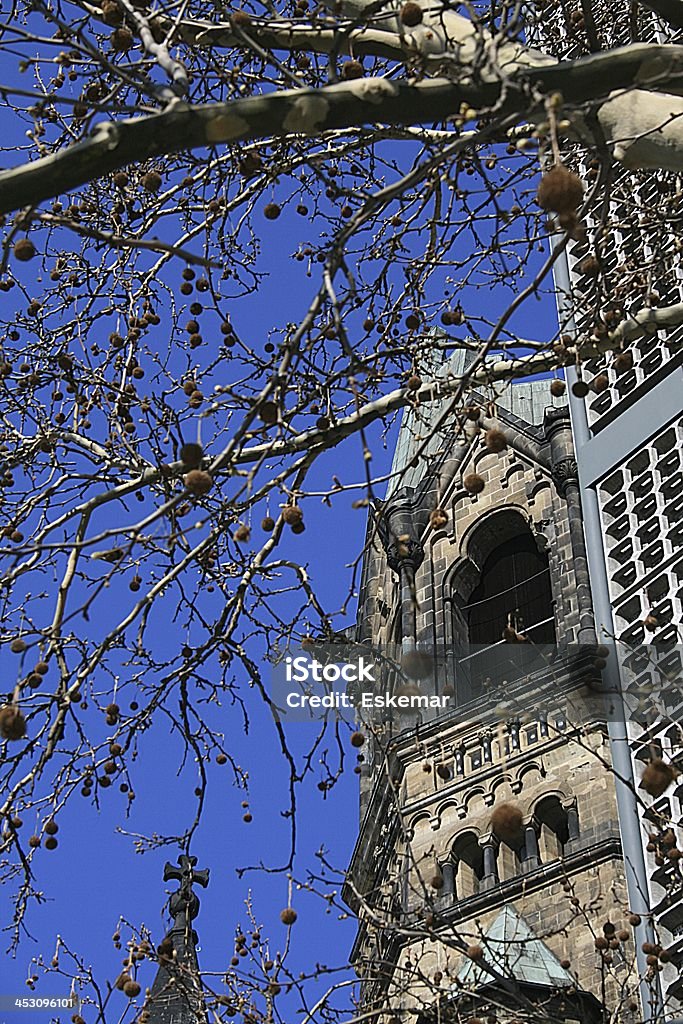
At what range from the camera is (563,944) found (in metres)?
17.4

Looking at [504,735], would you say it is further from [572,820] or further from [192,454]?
[192,454]

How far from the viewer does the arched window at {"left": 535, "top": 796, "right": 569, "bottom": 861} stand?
1859cm

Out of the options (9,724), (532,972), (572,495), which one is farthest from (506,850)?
(9,724)

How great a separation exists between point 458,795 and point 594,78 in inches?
594

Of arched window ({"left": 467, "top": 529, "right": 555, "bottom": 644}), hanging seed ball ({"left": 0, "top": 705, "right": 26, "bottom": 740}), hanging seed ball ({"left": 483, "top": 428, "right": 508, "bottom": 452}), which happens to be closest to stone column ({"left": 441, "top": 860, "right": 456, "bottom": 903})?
arched window ({"left": 467, "top": 529, "right": 555, "bottom": 644})

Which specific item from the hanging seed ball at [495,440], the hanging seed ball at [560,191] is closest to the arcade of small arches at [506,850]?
the hanging seed ball at [495,440]

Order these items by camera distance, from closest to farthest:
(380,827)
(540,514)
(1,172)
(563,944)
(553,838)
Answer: (1,172), (563,944), (553,838), (380,827), (540,514)

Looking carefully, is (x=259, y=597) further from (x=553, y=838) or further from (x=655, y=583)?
(x=553, y=838)

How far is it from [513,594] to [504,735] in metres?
3.83

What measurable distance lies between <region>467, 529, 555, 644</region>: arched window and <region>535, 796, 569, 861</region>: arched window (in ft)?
9.75

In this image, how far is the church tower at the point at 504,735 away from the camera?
1706 centimetres

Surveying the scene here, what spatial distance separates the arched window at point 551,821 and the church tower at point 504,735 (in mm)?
20

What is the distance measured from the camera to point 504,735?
1956cm

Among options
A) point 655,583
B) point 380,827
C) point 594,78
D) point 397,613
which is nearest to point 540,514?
point 397,613
